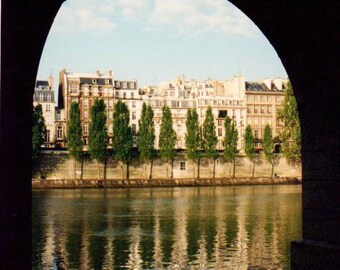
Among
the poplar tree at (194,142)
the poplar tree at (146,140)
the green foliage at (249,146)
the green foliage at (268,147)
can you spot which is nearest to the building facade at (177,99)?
the green foliage at (268,147)

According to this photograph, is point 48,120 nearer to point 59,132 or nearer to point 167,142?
point 59,132

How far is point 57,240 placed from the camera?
20.5 meters

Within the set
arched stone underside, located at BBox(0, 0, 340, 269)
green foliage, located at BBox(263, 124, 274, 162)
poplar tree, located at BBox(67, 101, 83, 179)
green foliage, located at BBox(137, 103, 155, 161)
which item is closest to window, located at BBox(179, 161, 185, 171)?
green foliage, located at BBox(137, 103, 155, 161)

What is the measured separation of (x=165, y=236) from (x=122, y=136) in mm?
45401

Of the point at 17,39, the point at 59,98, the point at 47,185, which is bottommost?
the point at 47,185

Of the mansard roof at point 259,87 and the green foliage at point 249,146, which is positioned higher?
the mansard roof at point 259,87

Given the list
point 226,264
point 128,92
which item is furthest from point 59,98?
point 226,264

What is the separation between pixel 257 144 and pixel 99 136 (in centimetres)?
2942

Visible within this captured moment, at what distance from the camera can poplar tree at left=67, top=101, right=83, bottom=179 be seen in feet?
211

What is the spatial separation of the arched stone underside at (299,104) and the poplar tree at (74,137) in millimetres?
56463

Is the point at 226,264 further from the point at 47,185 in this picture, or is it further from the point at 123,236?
the point at 47,185

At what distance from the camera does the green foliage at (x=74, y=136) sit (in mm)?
64312

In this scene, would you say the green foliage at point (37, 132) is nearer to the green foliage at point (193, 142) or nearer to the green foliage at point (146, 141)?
the green foliage at point (146, 141)

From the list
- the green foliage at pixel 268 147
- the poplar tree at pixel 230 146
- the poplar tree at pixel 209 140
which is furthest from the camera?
the green foliage at pixel 268 147
